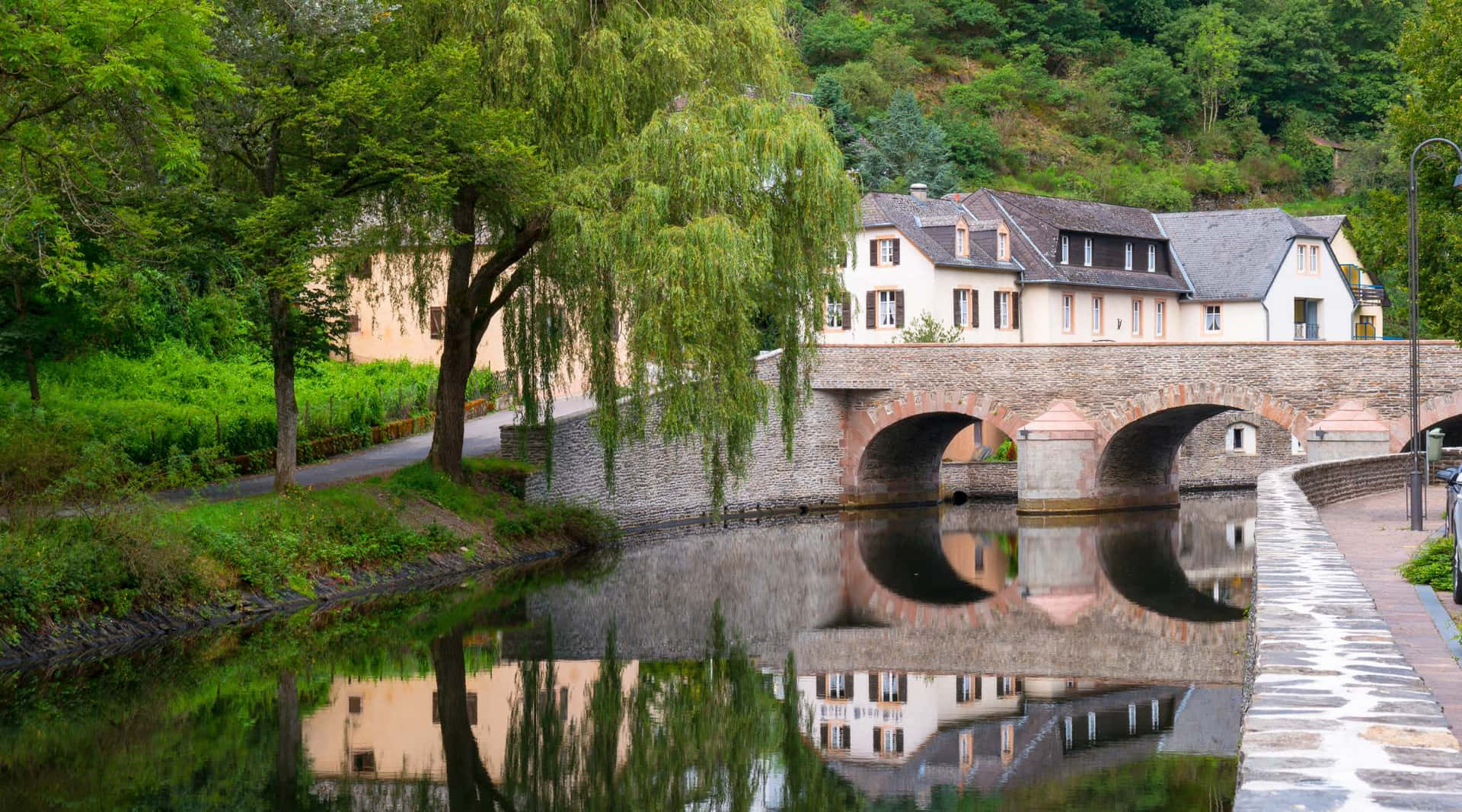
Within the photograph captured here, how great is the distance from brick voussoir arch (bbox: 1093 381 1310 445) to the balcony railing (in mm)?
23671

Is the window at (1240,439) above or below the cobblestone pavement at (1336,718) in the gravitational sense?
above

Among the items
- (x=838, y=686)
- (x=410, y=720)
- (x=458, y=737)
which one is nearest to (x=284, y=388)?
(x=410, y=720)

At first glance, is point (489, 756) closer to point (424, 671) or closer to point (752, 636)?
point (424, 671)

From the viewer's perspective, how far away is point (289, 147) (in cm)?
1959

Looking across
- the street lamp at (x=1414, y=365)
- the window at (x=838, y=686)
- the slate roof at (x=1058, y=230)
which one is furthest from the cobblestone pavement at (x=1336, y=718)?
the slate roof at (x=1058, y=230)

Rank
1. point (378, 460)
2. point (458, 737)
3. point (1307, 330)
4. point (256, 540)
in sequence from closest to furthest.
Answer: point (458, 737)
point (256, 540)
point (378, 460)
point (1307, 330)

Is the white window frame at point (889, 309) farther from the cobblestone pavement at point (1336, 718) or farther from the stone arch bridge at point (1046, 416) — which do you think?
the cobblestone pavement at point (1336, 718)

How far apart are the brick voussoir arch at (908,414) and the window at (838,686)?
1879cm

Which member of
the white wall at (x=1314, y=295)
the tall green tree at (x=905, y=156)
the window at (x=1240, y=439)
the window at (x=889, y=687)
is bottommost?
the window at (x=889, y=687)

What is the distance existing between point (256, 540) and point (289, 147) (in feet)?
16.8

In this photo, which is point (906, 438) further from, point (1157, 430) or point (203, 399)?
point (203, 399)

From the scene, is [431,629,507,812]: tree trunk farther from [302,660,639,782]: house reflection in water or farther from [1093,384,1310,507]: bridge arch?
[1093,384,1310,507]: bridge arch

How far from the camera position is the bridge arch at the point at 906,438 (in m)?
33.0

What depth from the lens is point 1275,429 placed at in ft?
132
